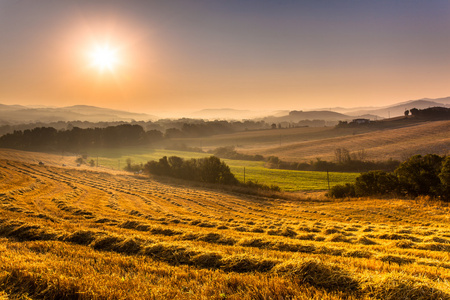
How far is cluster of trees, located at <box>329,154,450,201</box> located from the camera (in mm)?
28391

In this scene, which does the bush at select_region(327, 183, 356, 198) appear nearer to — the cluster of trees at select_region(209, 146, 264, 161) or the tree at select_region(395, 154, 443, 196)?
the tree at select_region(395, 154, 443, 196)

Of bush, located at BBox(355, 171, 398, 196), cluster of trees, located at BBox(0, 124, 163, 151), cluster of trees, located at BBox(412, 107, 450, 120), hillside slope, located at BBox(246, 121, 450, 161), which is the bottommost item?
bush, located at BBox(355, 171, 398, 196)

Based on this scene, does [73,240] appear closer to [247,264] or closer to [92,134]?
[247,264]

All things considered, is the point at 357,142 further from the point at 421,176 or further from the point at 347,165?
the point at 421,176

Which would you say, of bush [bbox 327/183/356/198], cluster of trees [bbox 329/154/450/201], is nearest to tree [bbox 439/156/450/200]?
cluster of trees [bbox 329/154/450/201]

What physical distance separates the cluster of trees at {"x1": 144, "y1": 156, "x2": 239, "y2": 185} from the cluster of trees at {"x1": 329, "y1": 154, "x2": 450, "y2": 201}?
26.0 meters

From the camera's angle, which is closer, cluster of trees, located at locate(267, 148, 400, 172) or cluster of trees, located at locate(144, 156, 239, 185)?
cluster of trees, located at locate(144, 156, 239, 185)

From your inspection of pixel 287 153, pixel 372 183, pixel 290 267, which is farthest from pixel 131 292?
pixel 287 153

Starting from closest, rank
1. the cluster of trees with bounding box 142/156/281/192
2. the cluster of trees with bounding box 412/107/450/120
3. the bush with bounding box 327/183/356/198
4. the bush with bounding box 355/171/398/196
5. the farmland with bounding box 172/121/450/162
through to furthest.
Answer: the bush with bounding box 355/171/398/196 < the bush with bounding box 327/183/356/198 < the cluster of trees with bounding box 142/156/281/192 < the farmland with bounding box 172/121/450/162 < the cluster of trees with bounding box 412/107/450/120

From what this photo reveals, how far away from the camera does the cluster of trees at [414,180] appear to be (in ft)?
93.1

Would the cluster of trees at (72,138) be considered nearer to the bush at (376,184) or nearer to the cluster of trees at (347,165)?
the cluster of trees at (347,165)

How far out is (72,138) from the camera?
12838cm

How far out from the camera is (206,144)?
15000 centimetres

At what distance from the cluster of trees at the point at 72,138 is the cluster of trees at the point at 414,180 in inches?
5234
